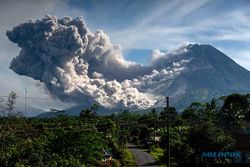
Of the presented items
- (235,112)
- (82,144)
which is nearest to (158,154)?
(82,144)

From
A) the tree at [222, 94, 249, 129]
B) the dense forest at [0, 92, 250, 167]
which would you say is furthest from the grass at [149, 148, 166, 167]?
the tree at [222, 94, 249, 129]

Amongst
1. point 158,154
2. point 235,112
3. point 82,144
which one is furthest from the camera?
point 235,112

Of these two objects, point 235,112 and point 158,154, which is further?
point 235,112

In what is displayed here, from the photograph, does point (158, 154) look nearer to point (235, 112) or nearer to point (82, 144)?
point (82, 144)

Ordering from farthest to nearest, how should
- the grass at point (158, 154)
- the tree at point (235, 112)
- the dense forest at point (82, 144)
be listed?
the tree at point (235, 112)
the grass at point (158, 154)
the dense forest at point (82, 144)

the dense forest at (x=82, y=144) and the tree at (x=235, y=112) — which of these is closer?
the dense forest at (x=82, y=144)

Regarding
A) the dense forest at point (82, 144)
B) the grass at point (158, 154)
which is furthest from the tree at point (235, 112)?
the grass at point (158, 154)

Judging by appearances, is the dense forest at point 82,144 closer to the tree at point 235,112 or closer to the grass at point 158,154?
the grass at point 158,154

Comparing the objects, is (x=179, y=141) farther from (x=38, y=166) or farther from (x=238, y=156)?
(x=38, y=166)

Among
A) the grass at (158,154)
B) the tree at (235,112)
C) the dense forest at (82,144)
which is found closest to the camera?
the dense forest at (82,144)

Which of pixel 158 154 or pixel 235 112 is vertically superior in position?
pixel 235 112

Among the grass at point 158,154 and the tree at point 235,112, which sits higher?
the tree at point 235,112

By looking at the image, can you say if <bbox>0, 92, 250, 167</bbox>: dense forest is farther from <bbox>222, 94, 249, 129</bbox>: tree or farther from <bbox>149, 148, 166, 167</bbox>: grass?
<bbox>222, 94, 249, 129</bbox>: tree

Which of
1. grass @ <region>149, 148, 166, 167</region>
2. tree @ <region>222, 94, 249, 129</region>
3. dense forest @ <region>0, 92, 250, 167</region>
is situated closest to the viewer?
dense forest @ <region>0, 92, 250, 167</region>
